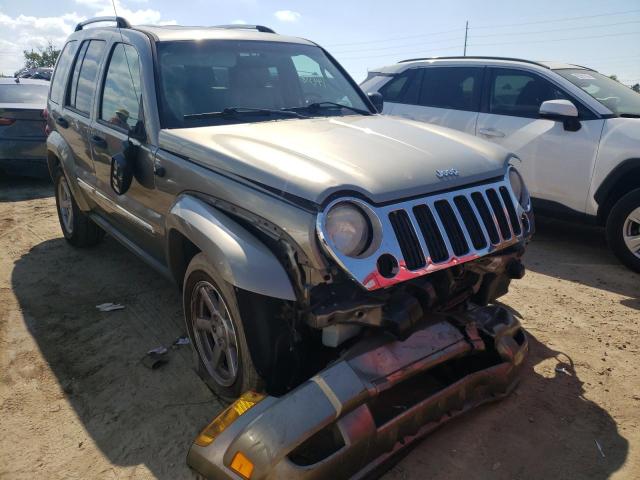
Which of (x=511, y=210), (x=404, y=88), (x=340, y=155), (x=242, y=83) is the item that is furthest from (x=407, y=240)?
(x=404, y=88)

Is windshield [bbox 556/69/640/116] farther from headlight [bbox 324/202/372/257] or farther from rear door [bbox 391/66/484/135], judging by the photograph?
headlight [bbox 324/202/372/257]

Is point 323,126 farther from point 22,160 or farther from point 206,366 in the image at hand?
point 22,160

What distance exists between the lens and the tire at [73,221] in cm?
537

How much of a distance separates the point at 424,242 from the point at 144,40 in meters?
2.42

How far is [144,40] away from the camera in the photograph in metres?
3.62

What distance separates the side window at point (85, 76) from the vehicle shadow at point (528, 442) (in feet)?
12.0

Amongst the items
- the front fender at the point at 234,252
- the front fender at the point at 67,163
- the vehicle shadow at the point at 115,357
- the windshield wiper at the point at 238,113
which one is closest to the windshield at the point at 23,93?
the front fender at the point at 67,163

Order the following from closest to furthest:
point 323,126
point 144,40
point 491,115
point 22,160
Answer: point 323,126, point 144,40, point 491,115, point 22,160

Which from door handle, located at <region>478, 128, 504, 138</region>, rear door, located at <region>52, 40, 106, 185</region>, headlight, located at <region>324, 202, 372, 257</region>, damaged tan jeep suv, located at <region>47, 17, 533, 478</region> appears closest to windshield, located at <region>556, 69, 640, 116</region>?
door handle, located at <region>478, 128, 504, 138</region>

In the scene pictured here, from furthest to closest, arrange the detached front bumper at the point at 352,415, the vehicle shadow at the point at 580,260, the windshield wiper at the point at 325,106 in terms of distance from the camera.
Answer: the vehicle shadow at the point at 580,260 < the windshield wiper at the point at 325,106 < the detached front bumper at the point at 352,415

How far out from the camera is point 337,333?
2432mm

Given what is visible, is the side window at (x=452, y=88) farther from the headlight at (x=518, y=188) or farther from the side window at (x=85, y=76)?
the side window at (x=85, y=76)

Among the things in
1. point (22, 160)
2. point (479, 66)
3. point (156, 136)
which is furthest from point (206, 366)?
point (22, 160)

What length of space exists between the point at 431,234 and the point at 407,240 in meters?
0.15
